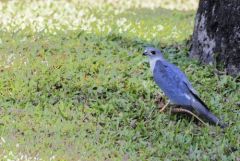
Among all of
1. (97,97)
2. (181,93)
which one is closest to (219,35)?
(181,93)

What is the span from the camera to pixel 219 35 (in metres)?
10.1

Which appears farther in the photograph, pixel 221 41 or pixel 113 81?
pixel 221 41

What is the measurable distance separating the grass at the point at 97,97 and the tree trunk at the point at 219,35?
23cm

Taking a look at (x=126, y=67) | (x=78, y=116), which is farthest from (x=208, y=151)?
(x=126, y=67)

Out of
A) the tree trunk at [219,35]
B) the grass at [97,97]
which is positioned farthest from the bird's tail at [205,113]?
the tree trunk at [219,35]

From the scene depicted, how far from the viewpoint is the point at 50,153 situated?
23.3ft

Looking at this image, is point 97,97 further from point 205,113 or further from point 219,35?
point 219,35

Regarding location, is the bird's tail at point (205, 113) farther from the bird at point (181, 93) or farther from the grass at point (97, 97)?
the grass at point (97, 97)

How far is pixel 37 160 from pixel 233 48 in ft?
13.3

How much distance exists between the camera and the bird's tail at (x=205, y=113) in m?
8.33

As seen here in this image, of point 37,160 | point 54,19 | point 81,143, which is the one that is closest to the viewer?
point 37,160

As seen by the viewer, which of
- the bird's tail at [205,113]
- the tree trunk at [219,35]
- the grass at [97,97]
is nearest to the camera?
the grass at [97,97]

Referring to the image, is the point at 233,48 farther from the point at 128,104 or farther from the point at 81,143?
the point at 81,143

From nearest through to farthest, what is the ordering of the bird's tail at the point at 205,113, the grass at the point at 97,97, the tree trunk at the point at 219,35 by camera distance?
1. the grass at the point at 97,97
2. the bird's tail at the point at 205,113
3. the tree trunk at the point at 219,35
